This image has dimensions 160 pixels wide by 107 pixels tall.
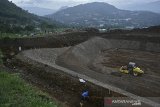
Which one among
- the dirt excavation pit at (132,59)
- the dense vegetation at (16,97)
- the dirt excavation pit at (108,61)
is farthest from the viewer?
the dirt excavation pit at (132,59)

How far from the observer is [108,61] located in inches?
1847

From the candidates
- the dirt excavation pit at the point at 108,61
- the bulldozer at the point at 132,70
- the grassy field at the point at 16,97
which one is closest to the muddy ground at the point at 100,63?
the dirt excavation pit at the point at 108,61

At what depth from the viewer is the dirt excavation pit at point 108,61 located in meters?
31.2

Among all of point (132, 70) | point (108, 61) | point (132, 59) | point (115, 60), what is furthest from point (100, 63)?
point (132, 70)

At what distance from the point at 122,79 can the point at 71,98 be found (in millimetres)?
9852

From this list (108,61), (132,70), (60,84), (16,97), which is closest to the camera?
(16,97)

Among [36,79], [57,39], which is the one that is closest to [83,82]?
[36,79]

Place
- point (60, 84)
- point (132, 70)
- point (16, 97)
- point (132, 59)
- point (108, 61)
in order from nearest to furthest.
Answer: point (16, 97), point (60, 84), point (132, 70), point (108, 61), point (132, 59)

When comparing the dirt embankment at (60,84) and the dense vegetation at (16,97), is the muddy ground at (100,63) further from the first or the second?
the dense vegetation at (16,97)

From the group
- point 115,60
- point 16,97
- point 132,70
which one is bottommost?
point 115,60

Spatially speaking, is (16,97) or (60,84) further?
(60,84)

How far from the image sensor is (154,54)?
52625 mm

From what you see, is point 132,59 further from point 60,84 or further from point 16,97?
point 16,97

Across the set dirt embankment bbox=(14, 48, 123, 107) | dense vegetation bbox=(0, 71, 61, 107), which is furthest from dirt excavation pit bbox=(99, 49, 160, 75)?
dense vegetation bbox=(0, 71, 61, 107)
